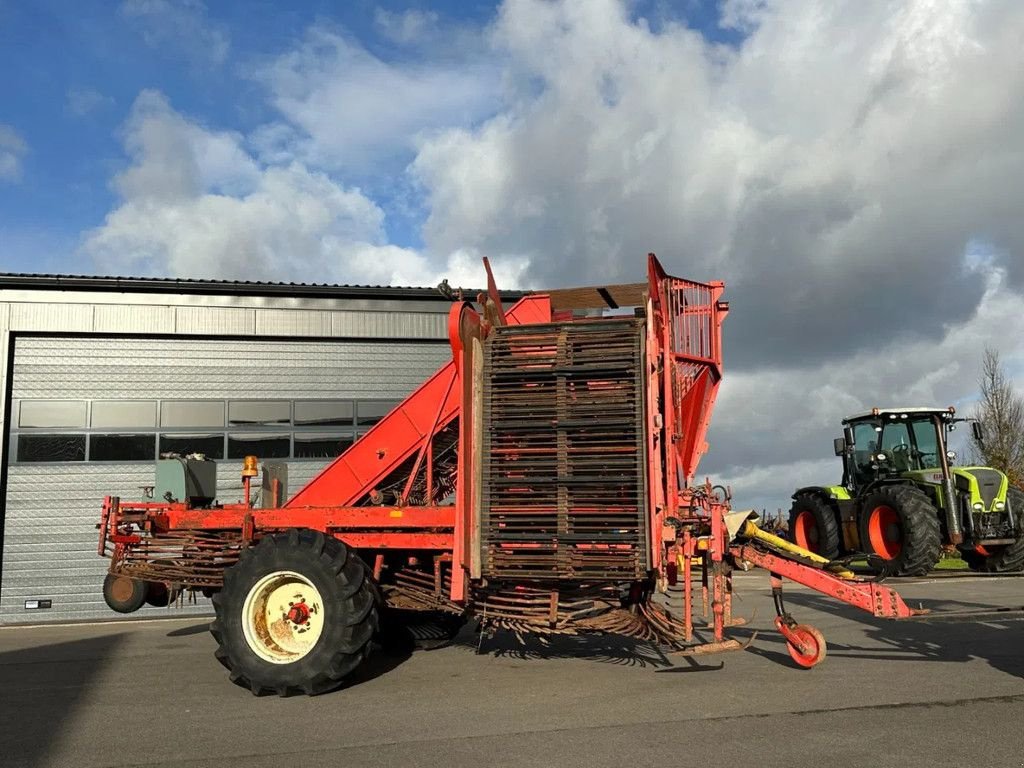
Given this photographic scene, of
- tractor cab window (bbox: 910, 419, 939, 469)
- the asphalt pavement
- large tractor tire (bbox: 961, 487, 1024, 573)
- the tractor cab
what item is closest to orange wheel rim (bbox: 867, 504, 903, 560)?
the tractor cab

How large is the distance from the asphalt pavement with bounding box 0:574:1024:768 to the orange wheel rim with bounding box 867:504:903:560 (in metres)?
5.14

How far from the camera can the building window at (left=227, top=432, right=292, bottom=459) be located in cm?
1491

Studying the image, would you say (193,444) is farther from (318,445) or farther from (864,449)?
(864,449)

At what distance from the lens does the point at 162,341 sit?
15016 millimetres

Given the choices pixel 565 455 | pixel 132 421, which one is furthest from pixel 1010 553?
pixel 132 421

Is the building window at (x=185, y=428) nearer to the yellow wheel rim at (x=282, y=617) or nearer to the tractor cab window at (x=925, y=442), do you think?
the yellow wheel rim at (x=282, y=617)

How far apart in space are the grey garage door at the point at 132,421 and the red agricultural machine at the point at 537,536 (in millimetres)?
8164

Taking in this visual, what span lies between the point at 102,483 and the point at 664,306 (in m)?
11.4

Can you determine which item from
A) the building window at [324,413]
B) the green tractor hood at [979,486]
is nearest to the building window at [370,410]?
the building window at [324,413]

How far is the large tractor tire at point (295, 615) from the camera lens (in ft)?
20.4

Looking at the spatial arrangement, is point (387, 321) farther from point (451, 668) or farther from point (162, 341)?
point (451, 668)

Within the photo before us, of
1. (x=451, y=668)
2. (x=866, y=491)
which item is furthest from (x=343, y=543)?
(x=866, y=491)

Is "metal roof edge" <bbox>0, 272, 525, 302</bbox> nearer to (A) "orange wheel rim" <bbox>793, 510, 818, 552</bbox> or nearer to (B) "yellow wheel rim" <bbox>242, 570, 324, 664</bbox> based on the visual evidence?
(A) "orange wheel rim" <bbox>793, 510, 818, 552</bbox>

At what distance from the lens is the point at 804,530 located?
52.5ft
